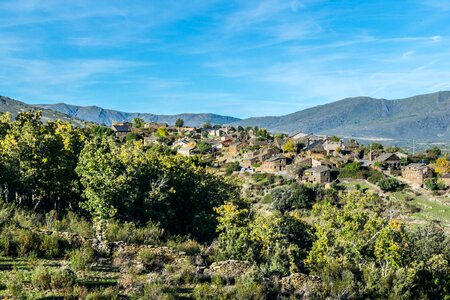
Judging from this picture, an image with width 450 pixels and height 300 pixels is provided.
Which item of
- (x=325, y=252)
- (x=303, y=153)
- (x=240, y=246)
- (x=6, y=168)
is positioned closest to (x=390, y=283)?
(x=325, y=252)

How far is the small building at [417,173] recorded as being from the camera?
70000mm

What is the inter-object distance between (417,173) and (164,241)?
64946 millimetres

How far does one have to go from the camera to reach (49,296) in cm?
909

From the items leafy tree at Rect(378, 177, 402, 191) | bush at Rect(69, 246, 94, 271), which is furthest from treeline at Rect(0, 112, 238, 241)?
leafy tree at Rect(378, 177, 402, 191)

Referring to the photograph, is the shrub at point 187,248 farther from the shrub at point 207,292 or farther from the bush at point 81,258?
the shrub at point 207,292

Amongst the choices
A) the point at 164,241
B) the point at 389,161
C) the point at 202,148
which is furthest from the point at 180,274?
the point at 202,148

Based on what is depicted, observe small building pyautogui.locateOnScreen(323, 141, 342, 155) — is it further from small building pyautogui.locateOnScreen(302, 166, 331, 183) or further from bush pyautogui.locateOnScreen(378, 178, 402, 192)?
bush pyautogui.locateOnScreen(378, 178, 402, 192)

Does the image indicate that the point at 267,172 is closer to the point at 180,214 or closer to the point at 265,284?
the point at 180,214

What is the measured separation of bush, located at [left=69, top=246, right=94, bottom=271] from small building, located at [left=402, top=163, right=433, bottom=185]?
2658 inches

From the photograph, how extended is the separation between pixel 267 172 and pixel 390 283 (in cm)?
6655

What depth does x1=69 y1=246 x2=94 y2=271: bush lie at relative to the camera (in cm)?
1092

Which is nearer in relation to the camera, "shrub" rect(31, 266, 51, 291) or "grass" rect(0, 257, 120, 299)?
"grass" rect(0, 257, 120, 299)

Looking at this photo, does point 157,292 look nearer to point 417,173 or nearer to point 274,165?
point 417,173

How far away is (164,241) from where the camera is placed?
16156 millimetres
